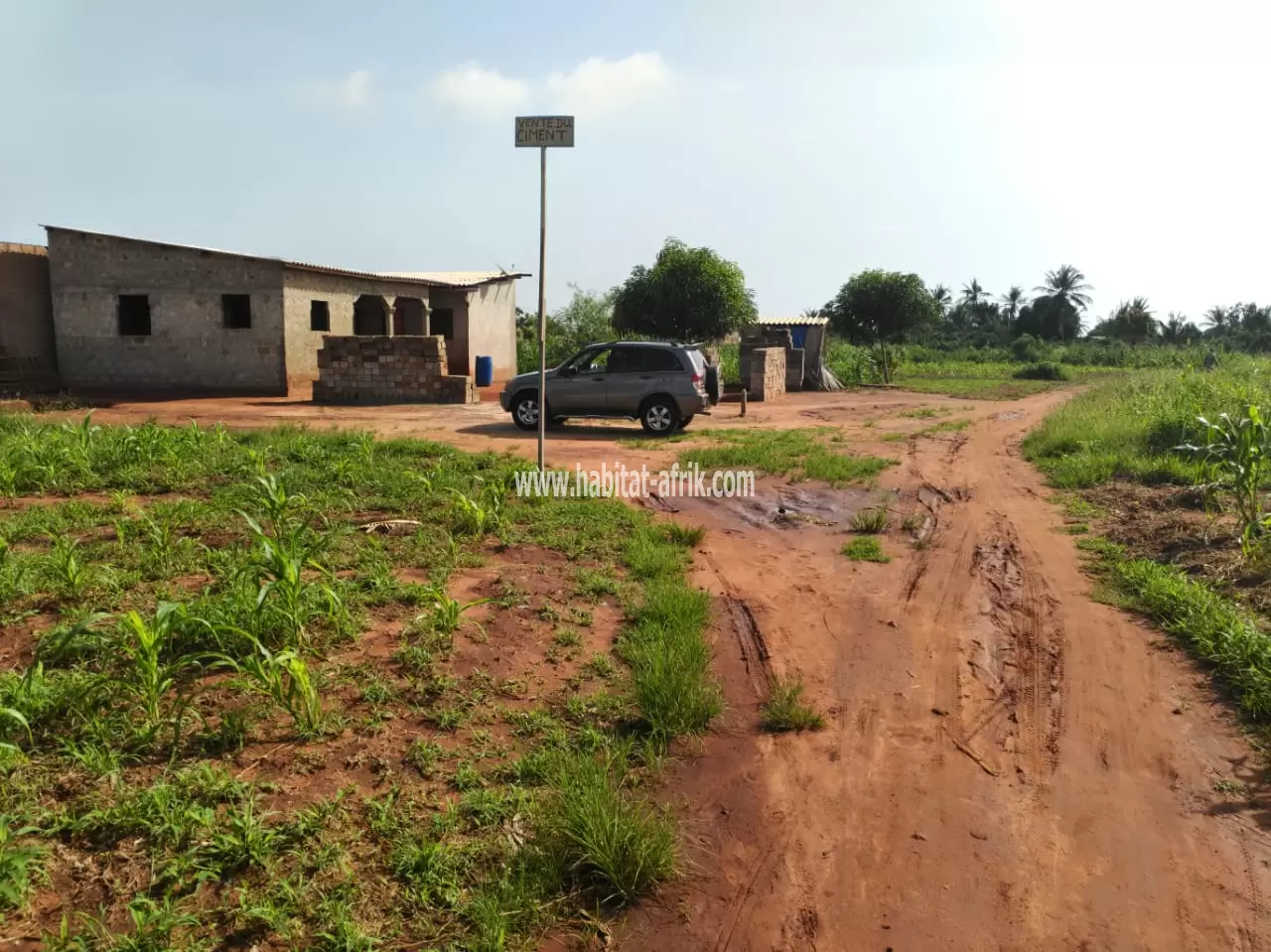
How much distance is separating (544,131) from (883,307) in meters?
31.6

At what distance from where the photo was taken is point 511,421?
16328 mm

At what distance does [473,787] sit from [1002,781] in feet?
7.95

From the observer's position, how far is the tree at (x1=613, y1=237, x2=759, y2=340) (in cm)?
3266

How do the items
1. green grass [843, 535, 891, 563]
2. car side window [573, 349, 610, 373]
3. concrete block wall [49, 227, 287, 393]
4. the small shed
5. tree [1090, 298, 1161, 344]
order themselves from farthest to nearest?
tree [1090, 298, 1161, 344], the small shed, concrete block wall [49, 227, 287, 393], car side window [573, 349, 610, 373], green grass [843, 535, 891, 563]

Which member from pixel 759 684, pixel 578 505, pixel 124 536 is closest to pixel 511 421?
pixel 578 505

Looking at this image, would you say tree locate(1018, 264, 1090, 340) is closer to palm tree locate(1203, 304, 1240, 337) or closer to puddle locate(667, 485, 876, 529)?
palm tree locate(1203, 304, 1240, 337)

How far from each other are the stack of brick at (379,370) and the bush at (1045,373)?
1133 inches

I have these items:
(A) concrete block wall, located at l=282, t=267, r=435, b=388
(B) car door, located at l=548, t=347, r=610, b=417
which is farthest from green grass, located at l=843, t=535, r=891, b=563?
(A) concrete block wall, located at l=282, t=267, r=435, b=388

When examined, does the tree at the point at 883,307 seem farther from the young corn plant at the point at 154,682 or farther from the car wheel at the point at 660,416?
the young corn plant at the point at 154,682

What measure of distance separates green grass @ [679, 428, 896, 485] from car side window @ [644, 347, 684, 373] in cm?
151

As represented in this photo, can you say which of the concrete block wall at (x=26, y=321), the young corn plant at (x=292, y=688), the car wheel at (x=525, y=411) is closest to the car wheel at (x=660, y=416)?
the car wheel at (x=525, y=411)

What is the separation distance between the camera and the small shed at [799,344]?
27.8 m

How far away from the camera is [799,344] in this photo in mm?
30234

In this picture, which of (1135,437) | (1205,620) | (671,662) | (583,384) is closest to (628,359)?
→ (583,384)
